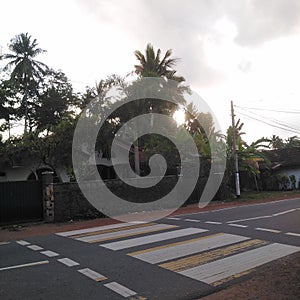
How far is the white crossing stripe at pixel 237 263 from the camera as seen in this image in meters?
6.12

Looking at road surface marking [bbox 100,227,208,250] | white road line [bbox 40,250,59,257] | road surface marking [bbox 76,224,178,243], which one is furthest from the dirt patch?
road surface marking [bbox 76,224,178,243]

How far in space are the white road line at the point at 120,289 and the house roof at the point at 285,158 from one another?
29.2 m

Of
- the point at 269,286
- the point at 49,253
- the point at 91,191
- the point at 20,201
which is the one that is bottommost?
the point at 269,286

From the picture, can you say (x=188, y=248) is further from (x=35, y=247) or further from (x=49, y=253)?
(x=35, y=247)

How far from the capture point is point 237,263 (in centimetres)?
683

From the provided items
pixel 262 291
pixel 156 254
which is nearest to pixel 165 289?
pixel 262 291

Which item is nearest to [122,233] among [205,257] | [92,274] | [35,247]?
[35,247]

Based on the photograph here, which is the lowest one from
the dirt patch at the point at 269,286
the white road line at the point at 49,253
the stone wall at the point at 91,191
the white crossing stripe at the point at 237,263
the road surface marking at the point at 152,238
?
the dirt patch at the point at 269,286

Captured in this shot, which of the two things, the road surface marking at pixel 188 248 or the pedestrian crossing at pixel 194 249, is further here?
the road surface marking at pixel 188 248

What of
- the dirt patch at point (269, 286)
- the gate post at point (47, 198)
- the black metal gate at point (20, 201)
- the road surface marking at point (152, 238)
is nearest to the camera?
the dirt patch at point (269, 286)

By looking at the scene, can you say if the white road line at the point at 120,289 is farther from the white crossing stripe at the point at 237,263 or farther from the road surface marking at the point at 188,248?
the road surface marking at the point at 188,248

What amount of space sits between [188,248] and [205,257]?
90 centimetres

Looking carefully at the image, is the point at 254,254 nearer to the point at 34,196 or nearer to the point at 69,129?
the point at 34,196

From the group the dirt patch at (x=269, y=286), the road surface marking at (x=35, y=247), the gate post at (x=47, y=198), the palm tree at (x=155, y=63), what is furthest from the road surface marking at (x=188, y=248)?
the palm tree at (x=155, y=63)
